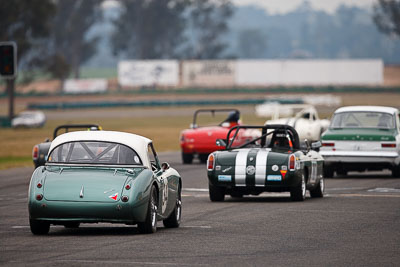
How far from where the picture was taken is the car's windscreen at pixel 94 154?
456 inches

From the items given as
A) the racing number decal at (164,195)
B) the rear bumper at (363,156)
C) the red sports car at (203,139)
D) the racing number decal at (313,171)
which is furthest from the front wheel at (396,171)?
the racing number decal at (164,195)

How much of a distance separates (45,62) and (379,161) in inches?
2491

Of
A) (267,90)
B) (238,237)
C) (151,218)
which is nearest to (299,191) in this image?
(238,237)

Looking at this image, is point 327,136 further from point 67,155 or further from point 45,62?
point 45,62

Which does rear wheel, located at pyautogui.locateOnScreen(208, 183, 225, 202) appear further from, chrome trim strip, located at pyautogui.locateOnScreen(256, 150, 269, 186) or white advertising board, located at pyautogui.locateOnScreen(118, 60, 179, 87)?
white advertising board, located at pyautogui.locateOnScreen(118, 60, 179, 87)

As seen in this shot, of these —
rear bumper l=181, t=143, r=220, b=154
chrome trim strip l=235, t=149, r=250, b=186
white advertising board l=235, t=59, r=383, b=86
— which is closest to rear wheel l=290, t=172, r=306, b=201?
chrome trim strip l=235, t=149, r=250, b=186

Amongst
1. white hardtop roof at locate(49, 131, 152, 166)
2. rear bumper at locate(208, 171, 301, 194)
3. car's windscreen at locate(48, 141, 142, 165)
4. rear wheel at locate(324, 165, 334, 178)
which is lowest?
rear wheel at locate(324, 165, 334, 178)

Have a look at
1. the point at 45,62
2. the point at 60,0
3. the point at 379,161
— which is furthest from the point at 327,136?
the point at 60,0

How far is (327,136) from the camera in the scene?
73.2 feet

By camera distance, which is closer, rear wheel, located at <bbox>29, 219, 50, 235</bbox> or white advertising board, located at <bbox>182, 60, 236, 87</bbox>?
rear wheel, located at <bbox>29, 219, 50, 235</bbox>

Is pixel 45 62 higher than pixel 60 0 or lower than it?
lower

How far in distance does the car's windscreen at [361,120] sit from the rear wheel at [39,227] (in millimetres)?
12432

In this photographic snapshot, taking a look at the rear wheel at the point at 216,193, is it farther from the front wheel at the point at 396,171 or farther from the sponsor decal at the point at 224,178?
the front wheel at the point at 396,171

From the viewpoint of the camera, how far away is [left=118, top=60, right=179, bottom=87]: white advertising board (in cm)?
11556
